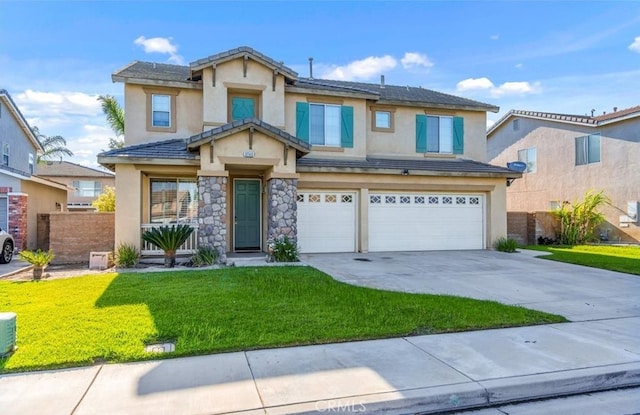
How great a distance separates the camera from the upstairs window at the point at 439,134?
55.9 feet

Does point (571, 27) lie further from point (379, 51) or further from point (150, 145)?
point (150, 145)

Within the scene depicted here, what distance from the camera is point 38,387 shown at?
13.7 feet

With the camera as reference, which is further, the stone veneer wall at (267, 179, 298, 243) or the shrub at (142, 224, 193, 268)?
the stone veneer wall at (267, 179, 298, 243)

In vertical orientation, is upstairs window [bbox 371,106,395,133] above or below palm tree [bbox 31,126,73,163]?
below

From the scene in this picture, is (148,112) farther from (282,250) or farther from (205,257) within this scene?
(282,250)

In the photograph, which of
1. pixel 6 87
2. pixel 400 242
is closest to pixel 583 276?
pixel 400 242

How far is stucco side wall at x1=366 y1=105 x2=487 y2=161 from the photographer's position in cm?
1656

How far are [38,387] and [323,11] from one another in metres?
13.9

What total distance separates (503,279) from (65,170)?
3875 centimetres

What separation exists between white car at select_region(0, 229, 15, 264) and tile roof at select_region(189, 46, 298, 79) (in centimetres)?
869

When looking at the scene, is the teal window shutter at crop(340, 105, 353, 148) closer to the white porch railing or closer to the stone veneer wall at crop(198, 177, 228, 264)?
the stone veneer wall at crop(198, 177, 228, 264)

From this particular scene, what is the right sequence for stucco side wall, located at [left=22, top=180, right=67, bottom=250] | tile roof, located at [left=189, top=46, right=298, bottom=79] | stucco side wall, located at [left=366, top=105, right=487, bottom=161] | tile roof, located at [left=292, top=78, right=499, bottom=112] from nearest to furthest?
tile roof, located at [left=189, top=46, right=298, bottom=79], tile roof, located at [left=292, top=78, right=499, bottom=112], stucco side wall, located at [left=366, top=105, right=487, bottom=161], stucco side wall, located at [left=22, top=180, right=67, bottom=250]

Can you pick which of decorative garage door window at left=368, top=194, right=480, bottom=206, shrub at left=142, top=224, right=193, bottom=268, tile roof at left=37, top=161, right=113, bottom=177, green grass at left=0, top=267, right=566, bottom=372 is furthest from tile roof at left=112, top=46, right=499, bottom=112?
tile roof at left=37, top=161, right=113, bottom=177

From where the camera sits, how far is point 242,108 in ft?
48.7
